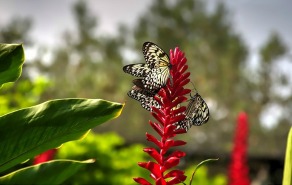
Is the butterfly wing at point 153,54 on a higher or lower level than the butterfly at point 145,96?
higher

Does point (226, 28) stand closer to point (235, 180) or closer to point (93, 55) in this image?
point (93, 55)

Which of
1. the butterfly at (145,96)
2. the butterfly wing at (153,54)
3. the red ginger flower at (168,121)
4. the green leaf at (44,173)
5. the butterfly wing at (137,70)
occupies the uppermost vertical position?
the butterfly wing at (153,54)

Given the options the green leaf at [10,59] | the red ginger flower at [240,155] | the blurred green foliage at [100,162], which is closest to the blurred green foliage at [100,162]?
the blurred green foliage at [100,162]

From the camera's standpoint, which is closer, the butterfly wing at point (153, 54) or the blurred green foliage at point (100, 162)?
the butterfly wing at point (153, 54)

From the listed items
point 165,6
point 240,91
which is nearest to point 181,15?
point 165,6

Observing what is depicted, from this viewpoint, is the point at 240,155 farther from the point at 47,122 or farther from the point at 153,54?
the point at 47,122

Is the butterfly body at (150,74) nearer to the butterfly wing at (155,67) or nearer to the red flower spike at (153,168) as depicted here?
the butterfly wing at (155,67)
